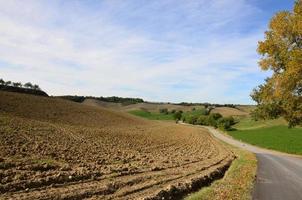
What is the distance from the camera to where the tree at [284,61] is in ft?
103

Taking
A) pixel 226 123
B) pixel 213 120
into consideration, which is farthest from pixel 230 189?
pixel 213 120

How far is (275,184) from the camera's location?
16609mm

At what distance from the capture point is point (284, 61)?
33.2 m

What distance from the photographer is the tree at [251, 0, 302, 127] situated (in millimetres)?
31422

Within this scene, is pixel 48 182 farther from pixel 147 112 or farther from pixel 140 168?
pixel 147 112

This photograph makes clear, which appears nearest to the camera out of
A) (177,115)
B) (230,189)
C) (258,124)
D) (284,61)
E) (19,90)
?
(230,189)

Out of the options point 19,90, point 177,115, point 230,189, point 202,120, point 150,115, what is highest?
point 19,90

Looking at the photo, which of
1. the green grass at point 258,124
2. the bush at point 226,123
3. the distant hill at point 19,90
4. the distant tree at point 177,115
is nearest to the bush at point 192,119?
the distant tree at point 177,115

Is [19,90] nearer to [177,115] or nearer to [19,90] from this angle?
[19,90]

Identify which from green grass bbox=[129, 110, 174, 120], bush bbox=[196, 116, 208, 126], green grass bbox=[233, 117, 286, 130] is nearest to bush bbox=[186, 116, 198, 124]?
bush bbox=[196, 116, 208, 126]

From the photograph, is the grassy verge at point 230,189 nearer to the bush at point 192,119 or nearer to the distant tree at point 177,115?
the bush at point 192,119

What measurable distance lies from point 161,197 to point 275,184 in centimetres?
689

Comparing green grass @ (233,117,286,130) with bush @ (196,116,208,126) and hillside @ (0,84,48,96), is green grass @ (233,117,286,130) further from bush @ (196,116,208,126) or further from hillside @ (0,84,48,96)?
hillside @ (0,84,48,96)

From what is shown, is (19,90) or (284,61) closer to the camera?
(284,61)
